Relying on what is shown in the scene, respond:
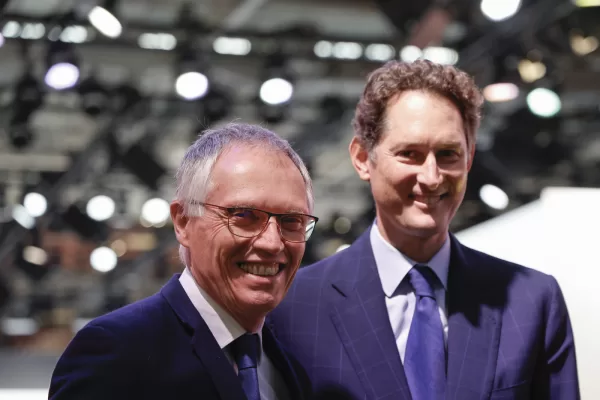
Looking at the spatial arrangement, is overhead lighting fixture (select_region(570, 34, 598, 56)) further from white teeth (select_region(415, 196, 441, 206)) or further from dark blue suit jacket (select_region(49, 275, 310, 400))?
dark blue suit jacket (select_region(49, 275, 310, 400))

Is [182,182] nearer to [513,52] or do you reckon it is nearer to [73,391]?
[73,391]

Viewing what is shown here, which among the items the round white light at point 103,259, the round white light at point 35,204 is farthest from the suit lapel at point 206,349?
the round white light at point 103,259

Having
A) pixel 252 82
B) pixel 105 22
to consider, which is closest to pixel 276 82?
pixel 105 22

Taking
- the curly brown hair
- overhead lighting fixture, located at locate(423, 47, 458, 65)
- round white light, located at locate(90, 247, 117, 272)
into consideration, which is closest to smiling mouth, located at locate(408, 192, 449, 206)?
the curly brown hair

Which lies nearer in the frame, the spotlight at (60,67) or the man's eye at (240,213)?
the man's eye at (240,213)

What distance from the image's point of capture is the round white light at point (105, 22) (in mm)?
5152

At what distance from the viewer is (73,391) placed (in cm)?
132

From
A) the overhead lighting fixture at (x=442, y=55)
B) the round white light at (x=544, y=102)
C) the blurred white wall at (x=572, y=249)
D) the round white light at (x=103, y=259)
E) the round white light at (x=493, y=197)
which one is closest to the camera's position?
the blurred white wall at (x=572, y=249)

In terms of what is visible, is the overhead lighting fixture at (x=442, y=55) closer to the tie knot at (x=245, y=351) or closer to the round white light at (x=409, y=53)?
the round white light at (x=409, y=53)

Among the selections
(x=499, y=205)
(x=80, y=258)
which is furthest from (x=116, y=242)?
(x=499, y=205)

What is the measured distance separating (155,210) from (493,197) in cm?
280

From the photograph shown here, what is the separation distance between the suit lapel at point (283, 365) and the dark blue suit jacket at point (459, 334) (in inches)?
5.7

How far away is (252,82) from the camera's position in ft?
23.5

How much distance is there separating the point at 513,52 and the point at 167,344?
422 cm
